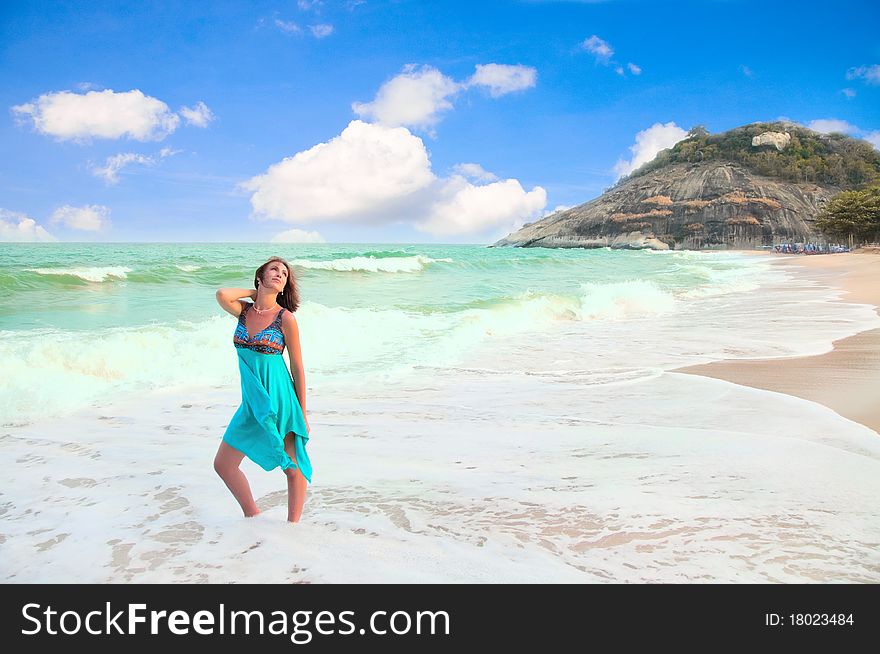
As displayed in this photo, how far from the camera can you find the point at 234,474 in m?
3.20

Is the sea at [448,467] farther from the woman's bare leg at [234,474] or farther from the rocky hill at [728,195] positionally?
the rocky hill at [728,195]

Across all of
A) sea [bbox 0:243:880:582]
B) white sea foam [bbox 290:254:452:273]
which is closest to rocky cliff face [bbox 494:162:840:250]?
white sea foam [bbox 290:254:452:273]

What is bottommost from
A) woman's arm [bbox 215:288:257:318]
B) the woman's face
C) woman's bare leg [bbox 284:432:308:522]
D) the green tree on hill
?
woman's bare leg [bbox 284:432:308:522]

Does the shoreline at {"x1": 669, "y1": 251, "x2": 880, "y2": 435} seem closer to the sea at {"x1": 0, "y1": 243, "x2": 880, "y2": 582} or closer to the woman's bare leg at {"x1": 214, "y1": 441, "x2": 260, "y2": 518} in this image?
the sea at {"x1": 0, "y1": 243, "x2": 880, "y2": 582}

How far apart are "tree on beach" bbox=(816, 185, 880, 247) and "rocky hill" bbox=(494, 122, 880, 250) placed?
35.5 meters

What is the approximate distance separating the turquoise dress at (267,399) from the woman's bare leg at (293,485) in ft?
0.10

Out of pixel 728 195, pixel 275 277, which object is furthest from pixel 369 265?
pixel 728 195

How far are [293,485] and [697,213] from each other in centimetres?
12456

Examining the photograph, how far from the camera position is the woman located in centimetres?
298

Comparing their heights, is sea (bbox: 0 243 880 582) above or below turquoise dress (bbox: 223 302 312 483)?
below

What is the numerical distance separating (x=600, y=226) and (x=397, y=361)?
4958 inches

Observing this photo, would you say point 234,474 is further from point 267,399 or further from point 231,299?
point 231,299

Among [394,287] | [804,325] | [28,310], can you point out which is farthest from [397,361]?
[394,287]

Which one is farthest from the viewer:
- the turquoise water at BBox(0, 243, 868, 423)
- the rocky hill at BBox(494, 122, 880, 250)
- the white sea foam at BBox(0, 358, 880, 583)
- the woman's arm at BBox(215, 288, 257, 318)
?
the rocky hill at BBox(494, 122, 880, 250)
